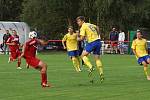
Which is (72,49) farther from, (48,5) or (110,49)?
(48,5)

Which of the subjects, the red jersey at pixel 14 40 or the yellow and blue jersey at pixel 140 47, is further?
the red jersey at pixel 14 40

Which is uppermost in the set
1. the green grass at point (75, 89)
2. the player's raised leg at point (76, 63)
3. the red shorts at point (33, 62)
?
the red shorts at point (33, 62)

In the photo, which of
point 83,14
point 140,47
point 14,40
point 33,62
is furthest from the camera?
point 83,14

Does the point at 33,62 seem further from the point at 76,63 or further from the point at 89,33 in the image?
the point at 76,63

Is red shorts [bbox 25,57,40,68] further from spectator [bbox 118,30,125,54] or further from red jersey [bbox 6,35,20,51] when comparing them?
spectator [bbox 118,30,125,54]

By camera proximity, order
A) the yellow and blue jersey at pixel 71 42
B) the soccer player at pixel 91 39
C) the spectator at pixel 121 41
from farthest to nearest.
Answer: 1. the spectator at pixel 121 41
2. the yellow and blue jersey at pixel 71 42
3. the soccer player at pixel 91 39

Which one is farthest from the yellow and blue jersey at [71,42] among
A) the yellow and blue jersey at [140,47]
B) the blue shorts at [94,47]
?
the blue shorts at [94,47]

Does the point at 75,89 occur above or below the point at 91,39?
below

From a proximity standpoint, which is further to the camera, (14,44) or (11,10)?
(11,10)

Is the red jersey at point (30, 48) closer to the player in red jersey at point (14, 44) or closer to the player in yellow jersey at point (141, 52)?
the player in yellow jersey at point (141, 52)

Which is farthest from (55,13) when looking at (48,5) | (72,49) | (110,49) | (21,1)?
(72,49)

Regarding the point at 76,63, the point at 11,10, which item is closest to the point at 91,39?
the point at 76,63

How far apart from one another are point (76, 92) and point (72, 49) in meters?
11.2

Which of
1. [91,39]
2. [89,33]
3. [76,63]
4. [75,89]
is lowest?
[75,89]
